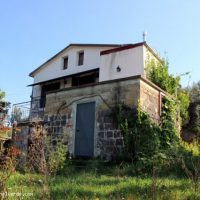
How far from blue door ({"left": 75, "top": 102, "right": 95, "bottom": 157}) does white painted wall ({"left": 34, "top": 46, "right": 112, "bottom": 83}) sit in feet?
32.2

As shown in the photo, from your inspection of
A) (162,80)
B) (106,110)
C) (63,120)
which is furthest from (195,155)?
(162,80)

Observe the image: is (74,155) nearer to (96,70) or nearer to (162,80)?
(162,80)

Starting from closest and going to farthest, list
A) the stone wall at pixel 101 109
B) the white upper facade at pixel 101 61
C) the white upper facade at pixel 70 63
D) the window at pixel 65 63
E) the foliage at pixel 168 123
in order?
the stone wall at pixel 101 109 → the foliage at pixel 168 123 → the white upper facade at pixel 101 61 → the white upper facade at pixel 70 63 → the window at pixel 65 63

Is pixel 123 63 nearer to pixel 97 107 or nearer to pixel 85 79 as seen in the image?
pixel 85 79

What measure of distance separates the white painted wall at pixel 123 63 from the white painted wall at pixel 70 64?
327 cm

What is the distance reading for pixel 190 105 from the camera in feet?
69.9

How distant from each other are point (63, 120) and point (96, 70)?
884 centimetres

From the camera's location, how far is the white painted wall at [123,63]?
17047 mm

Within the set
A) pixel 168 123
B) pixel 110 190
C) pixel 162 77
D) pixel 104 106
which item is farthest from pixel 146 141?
pixel 162 77

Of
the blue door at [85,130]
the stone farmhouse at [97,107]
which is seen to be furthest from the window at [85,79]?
the blue door at [85,130]

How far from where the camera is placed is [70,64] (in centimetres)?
2397

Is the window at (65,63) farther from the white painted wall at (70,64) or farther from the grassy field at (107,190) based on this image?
the grassy field at (107,190)

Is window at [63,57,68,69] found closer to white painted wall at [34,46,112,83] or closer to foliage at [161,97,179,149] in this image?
white painted wall at [34,46,112,83]

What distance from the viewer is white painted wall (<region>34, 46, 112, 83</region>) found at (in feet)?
72.9
